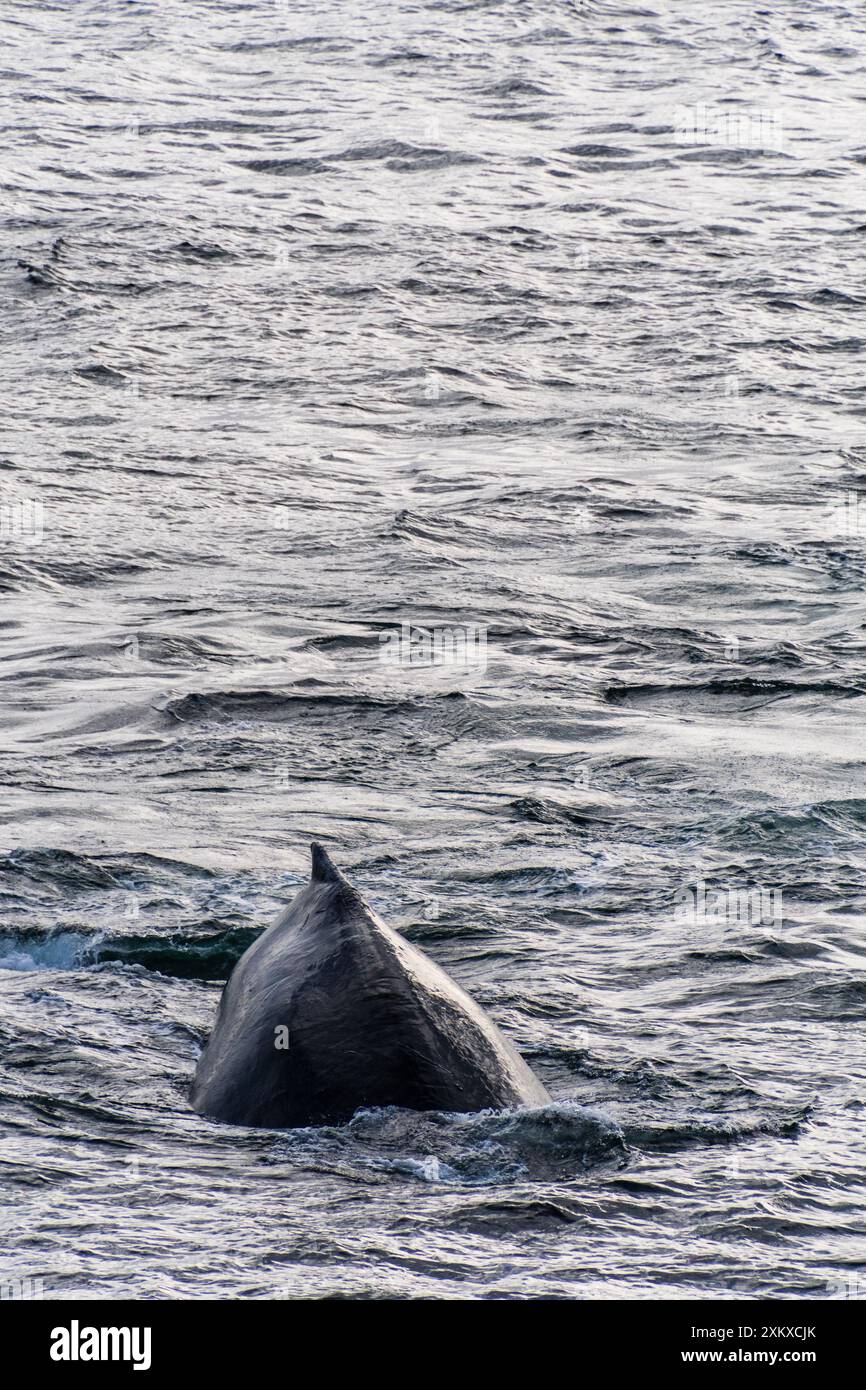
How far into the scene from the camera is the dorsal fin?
8.45 m

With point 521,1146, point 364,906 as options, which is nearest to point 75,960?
point 364,906

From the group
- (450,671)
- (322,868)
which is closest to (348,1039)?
(322,868)

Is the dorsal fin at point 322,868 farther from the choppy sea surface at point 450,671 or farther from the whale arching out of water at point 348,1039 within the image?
the choppy sea surface at point 450,671

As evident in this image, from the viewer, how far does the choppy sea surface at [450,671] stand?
7312mm

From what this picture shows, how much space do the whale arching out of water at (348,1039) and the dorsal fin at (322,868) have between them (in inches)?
4.2

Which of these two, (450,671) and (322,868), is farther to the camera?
(450,671)

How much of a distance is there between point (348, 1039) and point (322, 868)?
1163mm

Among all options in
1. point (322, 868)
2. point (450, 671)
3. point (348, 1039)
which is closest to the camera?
point (348, 1039)

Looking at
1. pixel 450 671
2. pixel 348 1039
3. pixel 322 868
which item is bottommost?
pixel 450 671

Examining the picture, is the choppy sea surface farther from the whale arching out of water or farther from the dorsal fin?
the dorsal fin

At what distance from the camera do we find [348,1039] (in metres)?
7.54

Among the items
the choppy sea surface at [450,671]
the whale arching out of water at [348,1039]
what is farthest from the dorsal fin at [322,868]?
the choppy sea surface at [450,671]

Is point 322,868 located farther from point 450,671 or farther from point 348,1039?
point 450,671

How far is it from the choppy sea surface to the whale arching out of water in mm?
120
